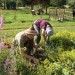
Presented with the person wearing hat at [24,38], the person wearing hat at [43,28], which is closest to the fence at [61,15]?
the person wearing hat at [43,28]

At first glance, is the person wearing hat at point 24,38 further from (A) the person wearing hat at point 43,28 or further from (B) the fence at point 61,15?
(B) the fence at point 61,15

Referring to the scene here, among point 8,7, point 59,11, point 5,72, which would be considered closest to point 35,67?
point 5,72

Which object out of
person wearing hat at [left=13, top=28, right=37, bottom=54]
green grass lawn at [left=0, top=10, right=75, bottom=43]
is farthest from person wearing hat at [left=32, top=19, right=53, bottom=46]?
green grass lawn at [left=0, top=10, right=75, bottom=43]

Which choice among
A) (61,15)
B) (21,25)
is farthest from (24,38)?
(61,15)

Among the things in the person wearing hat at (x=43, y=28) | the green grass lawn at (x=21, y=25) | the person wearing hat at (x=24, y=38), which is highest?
the person wearing hat at (x=43, y=28)

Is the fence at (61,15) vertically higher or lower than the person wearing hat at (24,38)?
lower

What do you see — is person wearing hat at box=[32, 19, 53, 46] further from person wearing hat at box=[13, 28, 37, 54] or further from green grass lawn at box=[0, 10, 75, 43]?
green grass lawn at box=[0, 10, 75, 43]

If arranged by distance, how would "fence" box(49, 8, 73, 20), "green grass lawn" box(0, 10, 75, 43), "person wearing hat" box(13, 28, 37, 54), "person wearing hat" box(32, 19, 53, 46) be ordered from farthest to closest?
1. "fence" box(49, 8, 73, 20)
2. "green grass lawn" box(0, 10, 75, 43)
3. "person wearing hat" box(32, 19, 53, 46)
4. "person wearing hat" box(13, 28, 37, 54)

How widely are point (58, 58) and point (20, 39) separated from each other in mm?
996

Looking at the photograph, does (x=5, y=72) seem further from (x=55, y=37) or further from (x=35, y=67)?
(x=55, y=37)

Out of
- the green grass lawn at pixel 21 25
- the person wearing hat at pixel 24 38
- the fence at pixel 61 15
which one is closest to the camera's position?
the person wearing hat at pixel 24 38

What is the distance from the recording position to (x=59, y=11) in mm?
26438

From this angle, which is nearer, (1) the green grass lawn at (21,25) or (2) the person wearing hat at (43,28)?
(2) the person wearing hat at (43,28)

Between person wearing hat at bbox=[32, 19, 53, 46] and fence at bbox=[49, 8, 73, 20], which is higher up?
person wearing hat at bbox=[32, 19, 53, 46]
